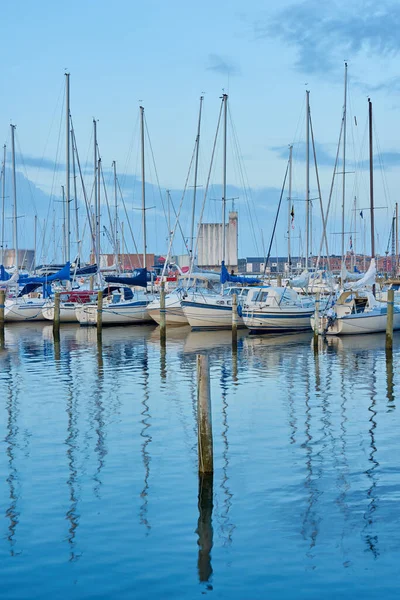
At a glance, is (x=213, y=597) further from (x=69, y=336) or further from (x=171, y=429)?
(x=69, y=336)

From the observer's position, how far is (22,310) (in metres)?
46.0

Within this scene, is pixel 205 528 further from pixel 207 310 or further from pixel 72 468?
pixel 207 310

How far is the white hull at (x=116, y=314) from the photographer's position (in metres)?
43.2

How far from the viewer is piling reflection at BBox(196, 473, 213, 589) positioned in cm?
941

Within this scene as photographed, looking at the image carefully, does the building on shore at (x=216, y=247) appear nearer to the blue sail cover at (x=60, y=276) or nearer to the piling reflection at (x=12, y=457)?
the blue sail cover at (x=60, y=276)

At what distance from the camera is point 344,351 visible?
102ft

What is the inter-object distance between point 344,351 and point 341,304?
6.02m

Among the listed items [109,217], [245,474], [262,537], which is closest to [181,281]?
[109,217]

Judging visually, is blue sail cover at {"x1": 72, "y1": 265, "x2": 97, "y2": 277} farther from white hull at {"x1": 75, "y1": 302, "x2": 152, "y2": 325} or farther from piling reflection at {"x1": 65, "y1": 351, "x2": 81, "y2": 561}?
piling reflection at {"x1": 65, "y1": 351, "x2": 81, "y2": 561}

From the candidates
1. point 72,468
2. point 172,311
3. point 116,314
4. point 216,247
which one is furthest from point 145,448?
point 216,247

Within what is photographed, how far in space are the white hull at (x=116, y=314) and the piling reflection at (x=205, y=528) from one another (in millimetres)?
31504

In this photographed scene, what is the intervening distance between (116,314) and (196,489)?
1248 inches

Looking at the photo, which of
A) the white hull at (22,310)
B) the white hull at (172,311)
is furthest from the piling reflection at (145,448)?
the white hull at (22,310)

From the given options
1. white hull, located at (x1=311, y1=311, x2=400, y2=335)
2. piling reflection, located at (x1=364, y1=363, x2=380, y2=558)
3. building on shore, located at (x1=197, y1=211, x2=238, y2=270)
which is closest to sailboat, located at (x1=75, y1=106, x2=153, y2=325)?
white hull, located at (x1=311, y1=311, x2=400, y2=335)
